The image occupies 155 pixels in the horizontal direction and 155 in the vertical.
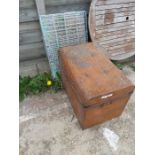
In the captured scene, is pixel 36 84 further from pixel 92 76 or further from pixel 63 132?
pixel 92 76

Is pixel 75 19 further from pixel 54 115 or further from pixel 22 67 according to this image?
pixel 54 115

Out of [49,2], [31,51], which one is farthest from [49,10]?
[31,51]

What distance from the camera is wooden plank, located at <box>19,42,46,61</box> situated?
7.27 feet

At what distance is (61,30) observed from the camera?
2037 millimetres

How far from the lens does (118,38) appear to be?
2.34m

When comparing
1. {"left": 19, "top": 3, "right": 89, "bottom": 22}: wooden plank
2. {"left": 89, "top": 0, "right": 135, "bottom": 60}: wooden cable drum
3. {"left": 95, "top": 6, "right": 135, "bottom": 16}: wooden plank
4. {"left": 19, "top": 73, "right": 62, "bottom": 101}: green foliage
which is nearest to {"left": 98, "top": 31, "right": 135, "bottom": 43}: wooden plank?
{"left": 89, "top": 0, "right": 135, "bottom": 60}: wooden cable drum

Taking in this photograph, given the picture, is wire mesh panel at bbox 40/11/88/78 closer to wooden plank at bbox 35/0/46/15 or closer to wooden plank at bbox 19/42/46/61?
wooden plank at bbox 35/0/46/15

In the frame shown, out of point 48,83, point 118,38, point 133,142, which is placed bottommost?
point 133,142
